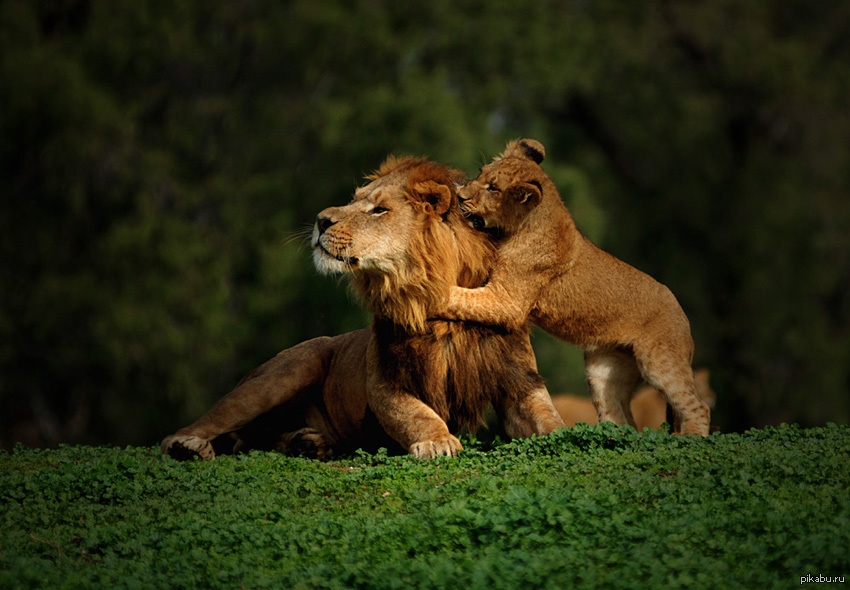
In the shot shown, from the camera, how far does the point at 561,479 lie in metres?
4.80

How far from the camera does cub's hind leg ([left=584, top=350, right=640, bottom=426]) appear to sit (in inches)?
247

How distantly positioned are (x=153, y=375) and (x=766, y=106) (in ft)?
41.2

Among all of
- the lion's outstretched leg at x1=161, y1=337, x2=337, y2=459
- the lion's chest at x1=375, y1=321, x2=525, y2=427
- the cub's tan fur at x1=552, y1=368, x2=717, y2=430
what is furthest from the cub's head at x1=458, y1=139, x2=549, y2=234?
the cub's tan fur at x1=552, y1=368, x2=717, y2=430

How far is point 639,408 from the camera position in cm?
1254

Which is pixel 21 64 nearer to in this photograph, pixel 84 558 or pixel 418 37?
pixel 418 37

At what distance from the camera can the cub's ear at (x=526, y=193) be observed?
5938 mm

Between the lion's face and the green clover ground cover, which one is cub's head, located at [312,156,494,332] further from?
the green clover ground cover

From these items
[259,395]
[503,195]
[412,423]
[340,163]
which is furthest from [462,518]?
[340,163]

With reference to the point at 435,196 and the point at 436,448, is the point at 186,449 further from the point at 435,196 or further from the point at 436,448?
the point at 435,196

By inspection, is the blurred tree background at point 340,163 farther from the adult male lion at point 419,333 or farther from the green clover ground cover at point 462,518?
the green clover ground cover at point 462,518

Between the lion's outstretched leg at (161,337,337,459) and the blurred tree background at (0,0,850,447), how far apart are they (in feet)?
13.4

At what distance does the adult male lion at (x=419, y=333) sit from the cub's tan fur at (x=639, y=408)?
16.1 ft

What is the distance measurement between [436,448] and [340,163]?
1113cm

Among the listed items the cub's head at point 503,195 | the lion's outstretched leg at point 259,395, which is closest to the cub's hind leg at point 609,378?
the cub's head at point 503,195
